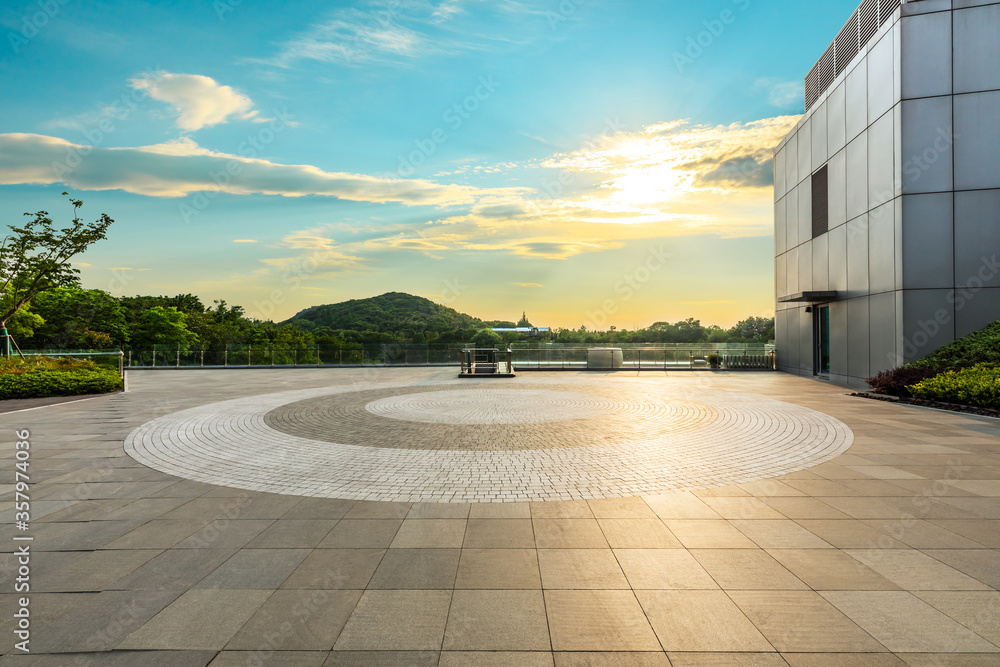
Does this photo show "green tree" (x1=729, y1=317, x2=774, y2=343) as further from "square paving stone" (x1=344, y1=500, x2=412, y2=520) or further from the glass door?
"square paving stone" (x1=344, y1=500, x2=412, y2=520)

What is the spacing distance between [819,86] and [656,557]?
85.5 ft

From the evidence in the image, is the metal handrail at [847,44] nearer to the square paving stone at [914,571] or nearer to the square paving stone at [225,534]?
the square paving stone at [914,571]

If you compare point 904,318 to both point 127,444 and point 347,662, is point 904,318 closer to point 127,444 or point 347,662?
point 347,662

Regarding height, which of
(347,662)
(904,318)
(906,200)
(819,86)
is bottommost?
(347,662)

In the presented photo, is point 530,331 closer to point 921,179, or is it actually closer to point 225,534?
point 921,179

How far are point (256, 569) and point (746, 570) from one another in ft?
14.5

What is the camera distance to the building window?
21578 mm

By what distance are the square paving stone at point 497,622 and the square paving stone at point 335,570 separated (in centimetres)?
94

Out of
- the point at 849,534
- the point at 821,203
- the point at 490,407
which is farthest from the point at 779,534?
the point at 821,203

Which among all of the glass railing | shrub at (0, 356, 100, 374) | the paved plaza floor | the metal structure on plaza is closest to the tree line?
the glass railing

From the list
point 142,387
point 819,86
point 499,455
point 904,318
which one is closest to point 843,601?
point 499,455

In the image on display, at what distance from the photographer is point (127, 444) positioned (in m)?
9.59

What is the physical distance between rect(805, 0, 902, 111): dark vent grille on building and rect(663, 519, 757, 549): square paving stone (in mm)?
20485

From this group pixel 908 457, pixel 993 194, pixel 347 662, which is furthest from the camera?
pixel 993 194
